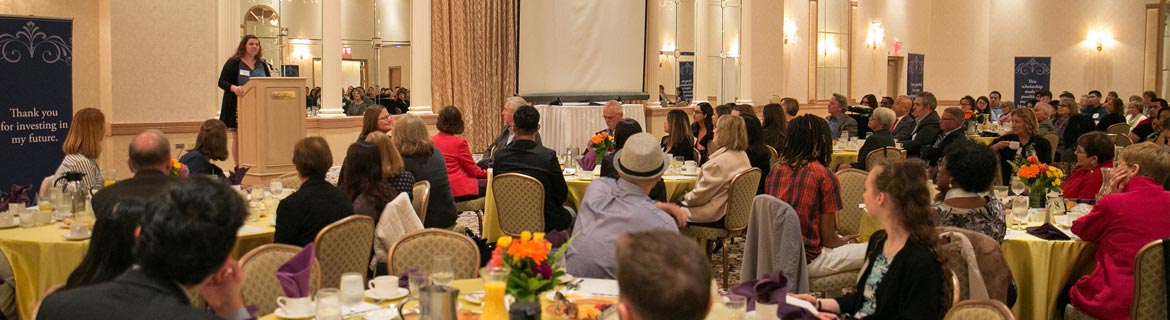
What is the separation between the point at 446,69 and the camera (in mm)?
14305

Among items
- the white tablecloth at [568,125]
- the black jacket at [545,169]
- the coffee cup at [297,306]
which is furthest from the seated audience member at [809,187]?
the white tablecloth at [568,125]

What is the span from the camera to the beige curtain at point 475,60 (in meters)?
14.2

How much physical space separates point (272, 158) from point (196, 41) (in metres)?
2.45

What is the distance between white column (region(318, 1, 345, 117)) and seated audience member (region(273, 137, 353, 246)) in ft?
26.6

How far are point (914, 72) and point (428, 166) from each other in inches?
736

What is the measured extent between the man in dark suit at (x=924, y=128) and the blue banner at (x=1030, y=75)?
13.1m

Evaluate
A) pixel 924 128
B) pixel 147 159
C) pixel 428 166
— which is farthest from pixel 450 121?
pixel 924 128

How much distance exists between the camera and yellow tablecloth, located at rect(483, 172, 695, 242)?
26.0ft

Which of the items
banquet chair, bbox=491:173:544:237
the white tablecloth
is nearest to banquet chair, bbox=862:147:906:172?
banquet chair, bbox=491:173:544:237

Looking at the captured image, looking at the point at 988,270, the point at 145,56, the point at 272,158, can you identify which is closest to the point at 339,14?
the point at 145,56

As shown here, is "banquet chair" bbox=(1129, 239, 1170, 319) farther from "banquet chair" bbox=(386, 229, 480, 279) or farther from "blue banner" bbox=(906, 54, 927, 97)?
"blue banner" bbox=(906, 54, 927, 97)

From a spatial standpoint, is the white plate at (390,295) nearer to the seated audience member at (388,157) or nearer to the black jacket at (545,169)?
the seated audience member at (388,157)

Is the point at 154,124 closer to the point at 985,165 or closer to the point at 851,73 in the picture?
→ the point at 985,165

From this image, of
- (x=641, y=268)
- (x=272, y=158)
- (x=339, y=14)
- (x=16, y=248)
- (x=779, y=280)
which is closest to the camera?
(x=641, y=268)
